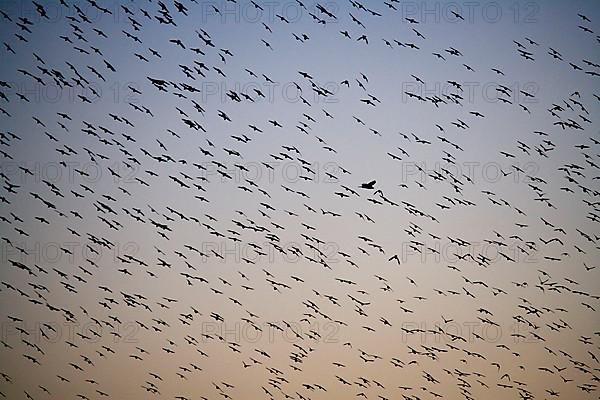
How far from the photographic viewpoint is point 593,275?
10.9ft

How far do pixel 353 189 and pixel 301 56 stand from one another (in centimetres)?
78

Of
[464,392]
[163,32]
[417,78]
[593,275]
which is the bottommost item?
[464,392]

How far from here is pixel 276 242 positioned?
335 cm

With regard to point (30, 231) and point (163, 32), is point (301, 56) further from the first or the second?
point (30, 231)

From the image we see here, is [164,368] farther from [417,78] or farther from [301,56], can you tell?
[417,78]

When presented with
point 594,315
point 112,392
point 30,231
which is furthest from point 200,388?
point 594,315

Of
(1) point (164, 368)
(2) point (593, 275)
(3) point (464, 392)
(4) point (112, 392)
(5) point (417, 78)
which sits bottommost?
(4) point (112, 392)

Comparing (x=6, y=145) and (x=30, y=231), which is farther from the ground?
(x=6, y=145)

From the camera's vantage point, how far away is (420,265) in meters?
3.34

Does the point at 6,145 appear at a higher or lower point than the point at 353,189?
lower

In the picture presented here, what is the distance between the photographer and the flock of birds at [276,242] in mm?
3320

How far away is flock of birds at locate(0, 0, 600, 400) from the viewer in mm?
3320

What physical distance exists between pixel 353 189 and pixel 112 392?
1742 mm


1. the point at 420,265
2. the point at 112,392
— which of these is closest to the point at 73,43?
the point at 112,392
